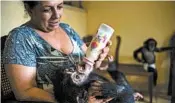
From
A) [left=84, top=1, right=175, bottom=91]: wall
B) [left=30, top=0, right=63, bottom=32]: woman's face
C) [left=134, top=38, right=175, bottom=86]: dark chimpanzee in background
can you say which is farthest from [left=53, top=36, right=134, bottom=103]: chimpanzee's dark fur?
[left=84, top=1, right=175, bottom=91]: wall

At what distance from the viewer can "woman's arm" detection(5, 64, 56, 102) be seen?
85 centimetres

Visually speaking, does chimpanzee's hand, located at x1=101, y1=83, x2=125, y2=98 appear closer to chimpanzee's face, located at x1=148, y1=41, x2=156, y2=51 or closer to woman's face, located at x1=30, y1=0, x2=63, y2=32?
woman's face, located at x1=30, y1=0, x2=63, y2=32

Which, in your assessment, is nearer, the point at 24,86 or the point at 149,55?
the point at 24,86

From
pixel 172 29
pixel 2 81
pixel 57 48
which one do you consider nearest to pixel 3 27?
pixel 2 81

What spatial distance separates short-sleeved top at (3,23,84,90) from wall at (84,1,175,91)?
219 centimetres

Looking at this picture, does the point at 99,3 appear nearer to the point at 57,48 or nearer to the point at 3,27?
the point at 3,27

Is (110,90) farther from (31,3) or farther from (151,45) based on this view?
(151,45)

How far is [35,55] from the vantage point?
931 mm

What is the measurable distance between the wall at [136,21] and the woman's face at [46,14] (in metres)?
2.20

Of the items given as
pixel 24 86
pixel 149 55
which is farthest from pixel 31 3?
pixel 149 55

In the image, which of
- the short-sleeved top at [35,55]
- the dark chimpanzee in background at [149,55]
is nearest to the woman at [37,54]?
the short-sleeved top at [35,55]

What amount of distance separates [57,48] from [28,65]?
5.7 inches

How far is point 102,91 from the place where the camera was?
2.77 feet

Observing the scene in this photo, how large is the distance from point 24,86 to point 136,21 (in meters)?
2.39
